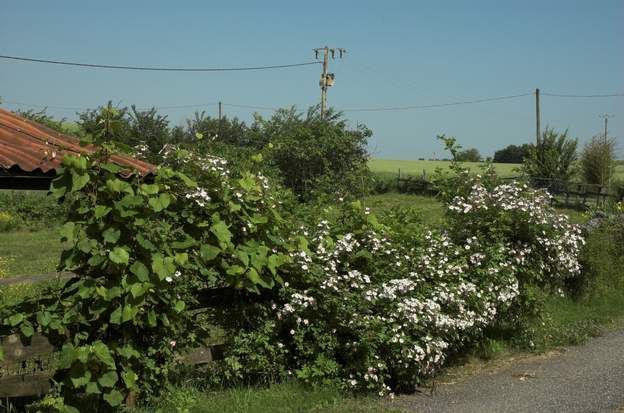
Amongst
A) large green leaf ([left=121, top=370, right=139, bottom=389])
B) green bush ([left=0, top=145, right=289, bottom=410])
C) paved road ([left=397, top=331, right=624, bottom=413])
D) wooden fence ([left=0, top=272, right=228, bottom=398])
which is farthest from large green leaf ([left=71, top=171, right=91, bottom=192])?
paved road ([left=397, top=331, right=624, bottom=413])

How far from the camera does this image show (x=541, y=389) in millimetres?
7020

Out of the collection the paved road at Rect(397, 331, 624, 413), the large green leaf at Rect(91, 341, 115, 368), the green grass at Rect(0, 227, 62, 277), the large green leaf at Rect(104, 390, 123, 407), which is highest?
the large green leaf at Rect(91, 341, 115, 368)

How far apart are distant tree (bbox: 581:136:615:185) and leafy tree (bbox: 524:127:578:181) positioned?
102cm

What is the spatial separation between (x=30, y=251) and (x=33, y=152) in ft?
50.7

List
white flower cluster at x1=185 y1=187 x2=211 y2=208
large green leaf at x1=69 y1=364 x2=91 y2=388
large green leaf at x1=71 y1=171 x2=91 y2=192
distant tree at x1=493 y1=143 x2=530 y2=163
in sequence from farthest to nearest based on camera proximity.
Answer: distant tree at x1=493 y1=143 x2=530 y2=163 < white flower cluster at x1=185 y1=187 x2=211 y2=208 < large green leaf at x1=69 y1=364 x2=91 y2=388 < large green leaf at x1=71 y1=171 x2=91 y2=192

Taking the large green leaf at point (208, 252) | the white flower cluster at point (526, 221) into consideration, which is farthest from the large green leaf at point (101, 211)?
the white flower cluster at point (526, 221)

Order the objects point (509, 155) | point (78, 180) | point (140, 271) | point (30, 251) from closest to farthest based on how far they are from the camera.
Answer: point (78, 180)
point (140, 271)
point (30, 251)
point (509, 155)

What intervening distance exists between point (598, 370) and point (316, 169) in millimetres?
31520

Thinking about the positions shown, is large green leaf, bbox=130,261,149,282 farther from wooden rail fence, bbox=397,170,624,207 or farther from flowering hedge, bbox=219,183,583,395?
wooden rail fence, bbox=397,170,624,207

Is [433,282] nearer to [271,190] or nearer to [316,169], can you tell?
[271,190]

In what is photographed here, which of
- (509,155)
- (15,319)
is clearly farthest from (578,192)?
(509,155)

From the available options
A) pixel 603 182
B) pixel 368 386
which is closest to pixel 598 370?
pixel 368 386

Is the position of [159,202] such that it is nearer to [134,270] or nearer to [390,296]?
[134,270]

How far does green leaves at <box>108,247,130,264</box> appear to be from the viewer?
16.6 feet
